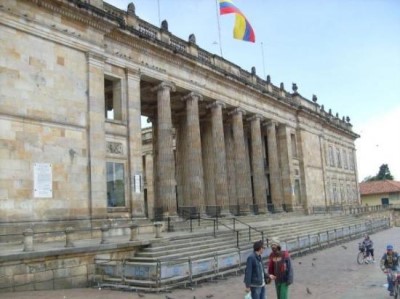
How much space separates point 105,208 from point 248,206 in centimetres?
1333

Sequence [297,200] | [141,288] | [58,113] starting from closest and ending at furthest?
1. [141,288]
2. [58,113]
3. [297,200]

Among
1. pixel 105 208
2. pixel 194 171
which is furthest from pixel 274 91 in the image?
pixel 105 208

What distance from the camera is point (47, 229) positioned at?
1569 cm

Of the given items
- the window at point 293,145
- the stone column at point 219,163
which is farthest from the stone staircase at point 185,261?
the window at point 293,145

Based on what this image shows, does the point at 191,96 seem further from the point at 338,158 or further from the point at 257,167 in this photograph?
the point at 338,158

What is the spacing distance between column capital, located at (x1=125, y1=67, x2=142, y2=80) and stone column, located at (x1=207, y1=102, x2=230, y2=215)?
7355mm

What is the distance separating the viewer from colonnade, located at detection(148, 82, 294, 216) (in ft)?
75.6

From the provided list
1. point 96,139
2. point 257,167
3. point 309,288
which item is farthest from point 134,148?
point 257,167

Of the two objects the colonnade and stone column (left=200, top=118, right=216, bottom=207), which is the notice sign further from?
stone column (left=200, top=118, right=216, bottom=207)

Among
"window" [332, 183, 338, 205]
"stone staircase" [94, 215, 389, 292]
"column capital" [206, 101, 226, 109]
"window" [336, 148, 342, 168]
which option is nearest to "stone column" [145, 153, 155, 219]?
"column capital" [206, 101, 226, 109]

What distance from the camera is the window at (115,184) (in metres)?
19.1

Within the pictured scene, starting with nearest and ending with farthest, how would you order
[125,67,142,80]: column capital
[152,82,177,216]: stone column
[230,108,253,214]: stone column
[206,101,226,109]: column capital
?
[125,67,142,80]: column capital < [152,82,177,216]: stone column < [206,101,226,109]: column capital < [230,108,253,214]: stone column

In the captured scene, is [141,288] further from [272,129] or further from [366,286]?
[272,129]

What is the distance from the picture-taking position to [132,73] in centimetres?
2114
